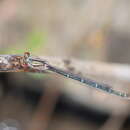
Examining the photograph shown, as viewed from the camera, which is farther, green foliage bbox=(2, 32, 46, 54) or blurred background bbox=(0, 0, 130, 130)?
green foliage bbox=(2, 32, 46, 54)

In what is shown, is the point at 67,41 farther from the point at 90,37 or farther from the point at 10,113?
the point at 10,113

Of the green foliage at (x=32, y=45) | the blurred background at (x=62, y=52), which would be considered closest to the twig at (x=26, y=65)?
the blurred background at (x=62, y=52)

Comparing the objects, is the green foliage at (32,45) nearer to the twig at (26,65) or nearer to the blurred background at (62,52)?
the blurred background at (62,52)

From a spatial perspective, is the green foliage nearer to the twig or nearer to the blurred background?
the blurred background

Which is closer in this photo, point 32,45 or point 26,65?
point 26,65

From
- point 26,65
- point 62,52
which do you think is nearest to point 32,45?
point 62,52

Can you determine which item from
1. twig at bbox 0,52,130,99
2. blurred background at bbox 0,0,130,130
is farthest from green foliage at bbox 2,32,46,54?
twig at bbox 0,52,130,99

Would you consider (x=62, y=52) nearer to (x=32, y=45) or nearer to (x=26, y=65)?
(x=32, y=45)

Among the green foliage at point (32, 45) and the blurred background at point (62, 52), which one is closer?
the blurred background at point (62, 52)

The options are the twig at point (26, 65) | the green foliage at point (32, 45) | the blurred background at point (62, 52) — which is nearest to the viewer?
the twig at point (26, 65)
